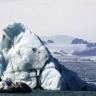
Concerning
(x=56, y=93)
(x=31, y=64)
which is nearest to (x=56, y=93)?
(x=56, y=93)

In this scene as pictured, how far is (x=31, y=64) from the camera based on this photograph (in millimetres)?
38844

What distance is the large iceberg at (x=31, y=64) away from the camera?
38062mm

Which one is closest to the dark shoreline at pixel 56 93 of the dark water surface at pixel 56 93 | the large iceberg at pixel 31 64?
the dark water surface at pixel 56 93

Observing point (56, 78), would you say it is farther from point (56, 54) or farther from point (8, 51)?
point (56, 54)

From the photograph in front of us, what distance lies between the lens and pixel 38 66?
3853cm

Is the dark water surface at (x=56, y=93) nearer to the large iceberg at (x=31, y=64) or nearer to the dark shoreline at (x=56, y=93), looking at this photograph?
the dark shoreline at (x=56, y=93)

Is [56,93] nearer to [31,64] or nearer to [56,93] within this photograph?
[56,93]

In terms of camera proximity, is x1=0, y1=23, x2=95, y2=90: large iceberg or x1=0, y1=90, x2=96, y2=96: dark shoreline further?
x1=0, y1=23, x2=95, y2=90: large iceberg

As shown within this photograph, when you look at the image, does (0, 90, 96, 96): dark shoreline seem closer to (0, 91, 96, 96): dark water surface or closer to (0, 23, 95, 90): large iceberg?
(0, 91, 96, 96): dark water surface

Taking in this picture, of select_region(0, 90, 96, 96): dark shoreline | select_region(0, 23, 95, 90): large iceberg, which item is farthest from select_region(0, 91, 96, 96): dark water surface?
select_region(0, 23, 95, 90): large iceberg

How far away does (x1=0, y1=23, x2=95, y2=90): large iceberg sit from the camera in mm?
38062

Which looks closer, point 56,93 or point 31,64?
point 56,93

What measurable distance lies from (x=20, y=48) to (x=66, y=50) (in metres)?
135

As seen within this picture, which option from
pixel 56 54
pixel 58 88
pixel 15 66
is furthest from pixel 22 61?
pixel 56 54
